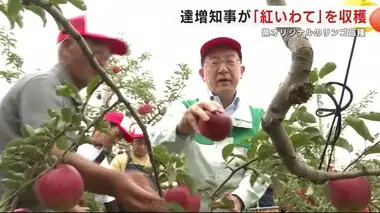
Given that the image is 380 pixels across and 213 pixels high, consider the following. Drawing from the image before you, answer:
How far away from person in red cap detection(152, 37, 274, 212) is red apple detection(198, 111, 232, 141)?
0.03ft

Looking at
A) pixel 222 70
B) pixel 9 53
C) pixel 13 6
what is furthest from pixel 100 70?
pixel 9 53

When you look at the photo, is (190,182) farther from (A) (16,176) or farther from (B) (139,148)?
(B) (139,148)

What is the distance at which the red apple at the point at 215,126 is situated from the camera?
859mm

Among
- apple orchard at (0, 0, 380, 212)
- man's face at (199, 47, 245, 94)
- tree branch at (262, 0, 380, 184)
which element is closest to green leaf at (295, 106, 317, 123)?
apple orchard at (0, 0, 380, 212)

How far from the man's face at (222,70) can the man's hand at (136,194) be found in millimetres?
890

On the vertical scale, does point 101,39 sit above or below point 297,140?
above

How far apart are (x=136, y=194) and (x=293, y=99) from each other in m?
0.24

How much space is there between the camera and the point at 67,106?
4.07 ft

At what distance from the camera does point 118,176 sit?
0.83m

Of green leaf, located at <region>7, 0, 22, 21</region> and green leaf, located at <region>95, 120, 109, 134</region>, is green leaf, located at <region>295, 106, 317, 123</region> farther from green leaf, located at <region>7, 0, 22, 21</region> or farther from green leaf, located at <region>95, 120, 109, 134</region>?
green leaf, located at <region>7, 0, 22, 21</region>

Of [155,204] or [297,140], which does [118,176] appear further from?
[297,140]

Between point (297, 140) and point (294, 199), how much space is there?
1.13ft

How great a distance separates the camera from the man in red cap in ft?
2.57

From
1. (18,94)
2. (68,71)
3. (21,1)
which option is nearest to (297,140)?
(21,1)
